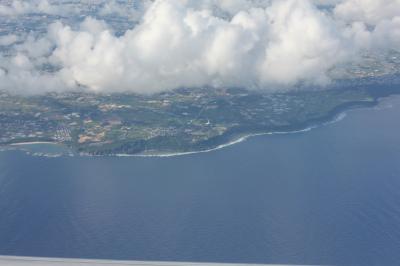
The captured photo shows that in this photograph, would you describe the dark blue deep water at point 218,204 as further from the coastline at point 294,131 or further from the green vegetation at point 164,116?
the green vegetation at point 164,116

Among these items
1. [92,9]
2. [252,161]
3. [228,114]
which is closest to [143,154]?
[252,161]

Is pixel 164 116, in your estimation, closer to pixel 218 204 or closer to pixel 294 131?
pixel 294 131

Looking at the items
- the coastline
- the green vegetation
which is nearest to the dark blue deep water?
the coastline

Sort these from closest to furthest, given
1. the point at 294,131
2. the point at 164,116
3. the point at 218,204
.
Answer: the point at 218,204, the point at 294,131, the point at 164,116

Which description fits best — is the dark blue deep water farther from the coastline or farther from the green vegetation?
the green vegetation

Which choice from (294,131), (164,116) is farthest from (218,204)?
(164,116)

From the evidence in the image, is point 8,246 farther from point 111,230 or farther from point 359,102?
point 359,102

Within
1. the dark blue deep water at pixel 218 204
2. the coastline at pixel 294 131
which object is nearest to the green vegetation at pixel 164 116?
the coastline at pixel 294 131

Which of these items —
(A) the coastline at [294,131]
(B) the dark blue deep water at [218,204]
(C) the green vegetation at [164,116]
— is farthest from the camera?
(C) the green vegetation at [164,116]

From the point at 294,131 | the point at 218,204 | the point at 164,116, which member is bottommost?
the point at 218,204
